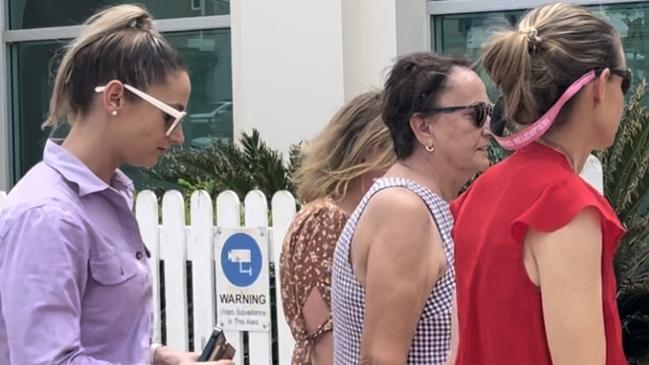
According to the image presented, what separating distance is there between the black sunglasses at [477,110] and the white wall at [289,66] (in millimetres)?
3259

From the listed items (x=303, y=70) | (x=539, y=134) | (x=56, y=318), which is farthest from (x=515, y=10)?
(x=56, y=318)

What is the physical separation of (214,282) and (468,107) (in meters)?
2.62

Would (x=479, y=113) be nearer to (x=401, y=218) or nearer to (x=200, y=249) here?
(x=401, y=218)

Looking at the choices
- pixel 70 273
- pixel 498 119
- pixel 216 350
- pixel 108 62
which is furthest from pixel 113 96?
pixel 498 119

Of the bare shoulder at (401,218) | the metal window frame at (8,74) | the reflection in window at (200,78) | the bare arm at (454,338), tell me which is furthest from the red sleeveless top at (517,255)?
the metal window frame at (8,74)

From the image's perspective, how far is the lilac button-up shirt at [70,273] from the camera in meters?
2.07

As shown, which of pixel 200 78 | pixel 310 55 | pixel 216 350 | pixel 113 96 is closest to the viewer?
pixel 113 96

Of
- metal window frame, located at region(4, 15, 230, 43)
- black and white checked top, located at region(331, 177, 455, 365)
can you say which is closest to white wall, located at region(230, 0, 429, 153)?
metal window frame, located at region(4, 15, 230, 43)

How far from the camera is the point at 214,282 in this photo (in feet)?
16.7

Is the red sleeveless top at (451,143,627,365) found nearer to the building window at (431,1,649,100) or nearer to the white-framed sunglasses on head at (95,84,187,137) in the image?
the white-framed sunglasses on head at (95,84,187,137)

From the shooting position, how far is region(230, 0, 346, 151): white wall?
599cm

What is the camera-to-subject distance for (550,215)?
2061mm

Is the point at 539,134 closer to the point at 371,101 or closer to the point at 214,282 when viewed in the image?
the point at 371,101

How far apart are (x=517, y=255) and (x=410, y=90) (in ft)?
2.31
